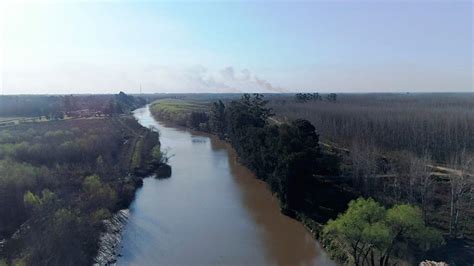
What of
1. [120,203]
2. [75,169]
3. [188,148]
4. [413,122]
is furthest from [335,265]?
[188,148]

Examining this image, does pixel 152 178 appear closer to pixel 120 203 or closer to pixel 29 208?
pixel 120 203

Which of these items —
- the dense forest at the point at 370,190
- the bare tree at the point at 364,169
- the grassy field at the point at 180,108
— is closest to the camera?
the dense forest at the point at 370,190

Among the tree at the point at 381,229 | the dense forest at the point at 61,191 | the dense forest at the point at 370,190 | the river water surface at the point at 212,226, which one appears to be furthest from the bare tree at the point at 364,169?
the dense forest at the point at 61,191

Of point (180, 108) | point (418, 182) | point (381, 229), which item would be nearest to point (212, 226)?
point (381, 229)

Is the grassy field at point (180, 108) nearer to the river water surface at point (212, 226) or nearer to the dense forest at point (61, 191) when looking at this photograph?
the dense forest at point (61, 191)

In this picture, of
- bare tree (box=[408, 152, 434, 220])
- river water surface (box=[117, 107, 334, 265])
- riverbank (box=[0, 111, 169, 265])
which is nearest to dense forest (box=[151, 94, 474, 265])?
bare tree (box=[408, 152, 434, 220])

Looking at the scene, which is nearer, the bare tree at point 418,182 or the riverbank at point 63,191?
the riverbank at point 63,191

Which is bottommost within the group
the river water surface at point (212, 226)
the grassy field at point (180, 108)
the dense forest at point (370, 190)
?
the river water surface at point (212, 226)
